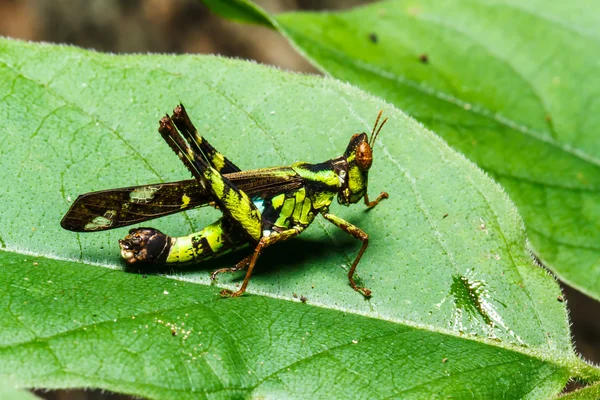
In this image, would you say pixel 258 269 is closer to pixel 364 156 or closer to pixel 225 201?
pixel 225 201

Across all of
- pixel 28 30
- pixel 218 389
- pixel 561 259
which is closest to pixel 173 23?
pixel 28 30

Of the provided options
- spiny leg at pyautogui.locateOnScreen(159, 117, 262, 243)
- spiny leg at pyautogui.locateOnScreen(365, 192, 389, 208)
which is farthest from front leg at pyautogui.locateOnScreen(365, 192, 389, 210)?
spiny leg at pyautogui.locateOnScreen(159, 117, 262, 243)

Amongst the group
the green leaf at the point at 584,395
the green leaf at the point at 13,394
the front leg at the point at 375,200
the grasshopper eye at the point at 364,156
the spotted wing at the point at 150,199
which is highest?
the green leaf at the point at 13,394

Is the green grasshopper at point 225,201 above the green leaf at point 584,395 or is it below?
above

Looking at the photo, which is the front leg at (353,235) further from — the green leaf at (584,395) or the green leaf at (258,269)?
the green leaf at (584,395)

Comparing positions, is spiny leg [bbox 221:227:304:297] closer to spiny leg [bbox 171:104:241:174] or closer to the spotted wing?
the spotted wing

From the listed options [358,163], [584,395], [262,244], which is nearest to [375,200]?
[358,163]

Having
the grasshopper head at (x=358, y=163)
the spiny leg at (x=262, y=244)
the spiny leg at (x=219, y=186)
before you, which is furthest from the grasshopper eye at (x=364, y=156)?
the spiny leg at (x=219, y=186)
